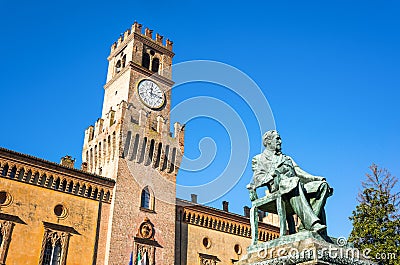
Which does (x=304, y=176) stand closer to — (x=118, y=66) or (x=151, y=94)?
(x=151, y=94)

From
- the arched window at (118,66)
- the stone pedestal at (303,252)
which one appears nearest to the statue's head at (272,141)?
the stone pedestal at (303,252)

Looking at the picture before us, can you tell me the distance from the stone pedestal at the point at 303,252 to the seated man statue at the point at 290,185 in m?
0.33

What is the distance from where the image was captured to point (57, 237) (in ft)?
83.9

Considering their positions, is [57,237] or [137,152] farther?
[137,152]

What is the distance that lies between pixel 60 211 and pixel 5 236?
377 centimetres

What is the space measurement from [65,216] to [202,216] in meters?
12.2

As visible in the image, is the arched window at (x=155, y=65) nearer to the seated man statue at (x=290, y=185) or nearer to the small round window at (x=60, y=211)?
the small round window at (x=60, y=211)

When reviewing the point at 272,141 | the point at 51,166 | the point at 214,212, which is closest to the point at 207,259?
the point at 214,212

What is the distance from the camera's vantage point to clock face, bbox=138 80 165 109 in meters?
34.5

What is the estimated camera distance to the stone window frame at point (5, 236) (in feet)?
75.7

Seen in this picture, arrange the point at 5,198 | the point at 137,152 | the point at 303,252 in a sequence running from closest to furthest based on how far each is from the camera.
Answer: the point at 303,252 < the point at 5,198 < the point at 137,152

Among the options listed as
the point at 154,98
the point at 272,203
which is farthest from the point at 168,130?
the point at 272,203

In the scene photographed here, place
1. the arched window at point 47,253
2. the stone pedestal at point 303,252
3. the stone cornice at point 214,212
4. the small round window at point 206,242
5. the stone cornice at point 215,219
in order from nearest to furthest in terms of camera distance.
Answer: the stone pedestal at point 303,252
the arched window at point 47,253
the stone cornice at point 215,219
the stone cornice at point 214,212
the small round window at point 206,242

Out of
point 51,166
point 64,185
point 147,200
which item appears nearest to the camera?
point 51,166
